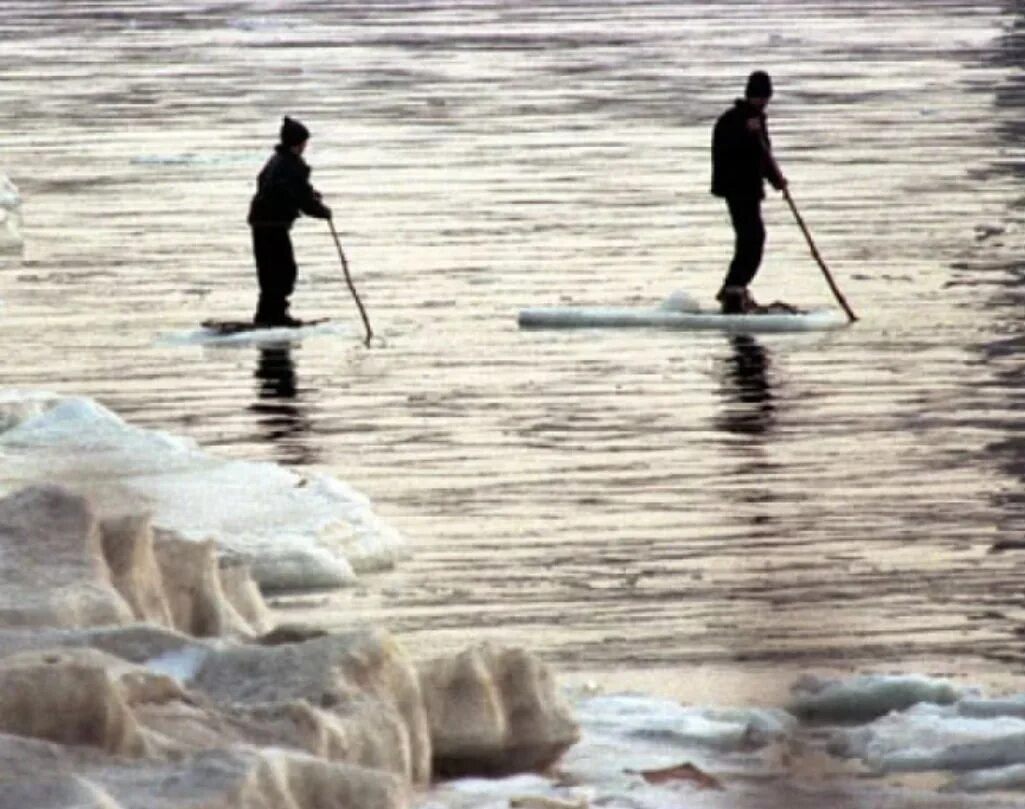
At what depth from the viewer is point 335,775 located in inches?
373

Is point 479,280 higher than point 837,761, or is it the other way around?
point 837,761

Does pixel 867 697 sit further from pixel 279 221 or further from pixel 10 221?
pixel 10 221

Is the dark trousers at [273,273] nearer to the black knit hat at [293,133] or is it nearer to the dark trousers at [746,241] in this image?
the black knit hat at [293,133]

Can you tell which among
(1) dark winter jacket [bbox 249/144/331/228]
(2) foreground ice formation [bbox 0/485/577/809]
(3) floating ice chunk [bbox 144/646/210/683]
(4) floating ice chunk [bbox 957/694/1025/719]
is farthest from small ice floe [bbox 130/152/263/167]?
(3) floating ice chunk [bbox 144/646/210/683]

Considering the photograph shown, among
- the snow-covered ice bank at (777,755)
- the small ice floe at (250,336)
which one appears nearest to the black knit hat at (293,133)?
the small ice floe at (250,336)

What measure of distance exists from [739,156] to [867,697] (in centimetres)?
1536

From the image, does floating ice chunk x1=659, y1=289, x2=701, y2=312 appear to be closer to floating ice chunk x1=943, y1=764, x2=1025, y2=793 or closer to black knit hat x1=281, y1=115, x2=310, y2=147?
black knit hat x1=281, y1=115, x2=310, y2=147

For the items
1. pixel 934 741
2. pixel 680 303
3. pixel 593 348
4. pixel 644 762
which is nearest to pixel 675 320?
pixel 680 303

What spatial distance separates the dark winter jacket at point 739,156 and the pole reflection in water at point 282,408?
3395mm

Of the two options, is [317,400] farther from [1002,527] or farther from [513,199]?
[513,199]

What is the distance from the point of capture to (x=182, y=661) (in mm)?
10734

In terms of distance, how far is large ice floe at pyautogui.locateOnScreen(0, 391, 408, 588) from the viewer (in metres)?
15.3

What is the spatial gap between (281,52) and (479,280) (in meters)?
46.2

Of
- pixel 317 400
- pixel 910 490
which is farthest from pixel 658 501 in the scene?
pixel 317 400
